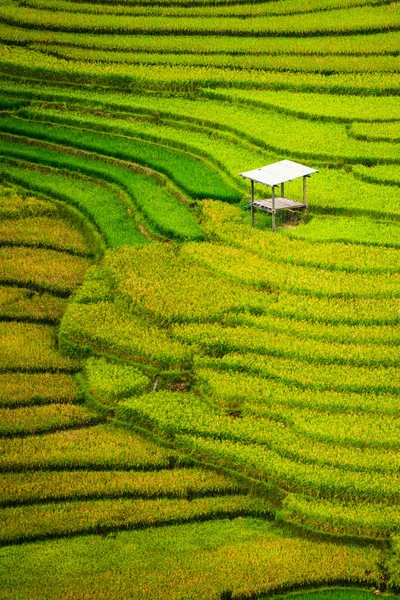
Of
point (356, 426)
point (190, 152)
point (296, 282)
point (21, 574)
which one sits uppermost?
point (190, 152)

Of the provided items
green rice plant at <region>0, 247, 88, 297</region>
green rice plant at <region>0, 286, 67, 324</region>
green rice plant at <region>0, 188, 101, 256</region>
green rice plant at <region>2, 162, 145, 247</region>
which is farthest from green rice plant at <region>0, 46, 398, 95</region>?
green rice plant at <region>0, 286, 67, 324</region>

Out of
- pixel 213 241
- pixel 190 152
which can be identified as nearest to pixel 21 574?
pixel 213 241

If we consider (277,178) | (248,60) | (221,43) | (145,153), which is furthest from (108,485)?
(221,43)

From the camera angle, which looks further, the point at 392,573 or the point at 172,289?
the point at 172,289

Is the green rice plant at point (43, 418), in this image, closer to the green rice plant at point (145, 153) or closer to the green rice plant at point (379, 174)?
the green rice plant at point (145, 153)

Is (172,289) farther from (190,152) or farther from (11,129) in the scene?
(11,129)

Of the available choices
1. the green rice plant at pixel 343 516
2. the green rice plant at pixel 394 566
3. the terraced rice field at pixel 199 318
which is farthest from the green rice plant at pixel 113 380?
the green rice plant at pixel 394 566
